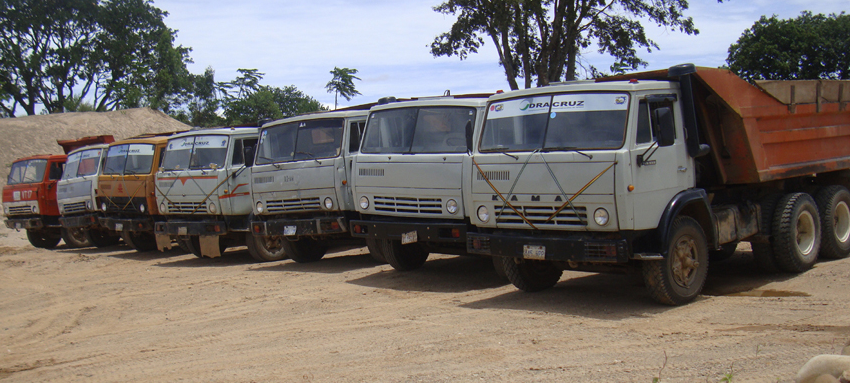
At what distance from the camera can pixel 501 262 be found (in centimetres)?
809

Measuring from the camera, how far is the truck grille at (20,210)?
55.7ft

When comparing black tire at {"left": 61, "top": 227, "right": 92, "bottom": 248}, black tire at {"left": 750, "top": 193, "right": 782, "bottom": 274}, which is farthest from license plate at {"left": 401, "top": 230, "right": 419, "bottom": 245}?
black tire at {"left": 61, "top": 227, "right": 92, "bottom": 248}

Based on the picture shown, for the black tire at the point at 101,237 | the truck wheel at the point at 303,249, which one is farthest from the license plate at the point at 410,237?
the black tire at the point at 101,237

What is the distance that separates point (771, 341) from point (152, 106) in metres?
41.4

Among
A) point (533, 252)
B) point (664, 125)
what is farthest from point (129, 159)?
point (664, 125)

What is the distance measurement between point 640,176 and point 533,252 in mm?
1267

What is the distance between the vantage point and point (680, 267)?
6945mm

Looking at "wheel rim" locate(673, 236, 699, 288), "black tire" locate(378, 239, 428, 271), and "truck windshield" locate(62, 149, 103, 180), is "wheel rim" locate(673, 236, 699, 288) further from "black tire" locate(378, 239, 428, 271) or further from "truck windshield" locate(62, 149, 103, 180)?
"truck windshield" locate(62, 149, 103, 180)

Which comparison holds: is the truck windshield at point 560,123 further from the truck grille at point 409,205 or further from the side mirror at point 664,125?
the truck grille at point 409,205

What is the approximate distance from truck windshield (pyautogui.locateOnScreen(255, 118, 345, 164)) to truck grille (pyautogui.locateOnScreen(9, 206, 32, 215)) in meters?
9.26

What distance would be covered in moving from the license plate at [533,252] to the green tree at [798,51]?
30631 millimetres

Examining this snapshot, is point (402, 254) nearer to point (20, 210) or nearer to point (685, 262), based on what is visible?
point (685, 262)

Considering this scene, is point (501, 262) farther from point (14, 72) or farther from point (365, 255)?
point (14, 72)

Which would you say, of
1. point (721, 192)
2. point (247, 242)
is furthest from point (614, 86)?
point (247, 242)
